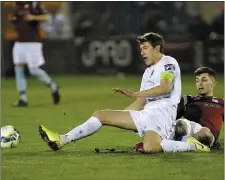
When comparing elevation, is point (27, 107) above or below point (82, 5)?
below

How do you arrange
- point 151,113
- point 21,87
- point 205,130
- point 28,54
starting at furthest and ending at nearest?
point 28,54 < point 21,87 < point 205,130 < point 151,113

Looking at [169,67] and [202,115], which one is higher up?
[169,67]

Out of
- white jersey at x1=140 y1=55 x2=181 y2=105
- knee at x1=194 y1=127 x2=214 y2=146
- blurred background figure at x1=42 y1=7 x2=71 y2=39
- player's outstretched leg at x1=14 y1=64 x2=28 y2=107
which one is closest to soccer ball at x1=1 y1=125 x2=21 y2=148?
white jersey at x1=140 y1=55 x2=181 y2=105

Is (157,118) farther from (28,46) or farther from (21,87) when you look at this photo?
(28,46)

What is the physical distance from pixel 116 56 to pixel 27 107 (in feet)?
25.9

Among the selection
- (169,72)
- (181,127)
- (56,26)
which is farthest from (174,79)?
(56,26)

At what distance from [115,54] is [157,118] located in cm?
1345

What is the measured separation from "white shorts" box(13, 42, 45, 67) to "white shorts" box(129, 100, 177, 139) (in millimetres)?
6659

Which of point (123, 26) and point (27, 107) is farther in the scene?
point (123, 26)

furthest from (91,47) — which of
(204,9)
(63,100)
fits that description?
(63,100)

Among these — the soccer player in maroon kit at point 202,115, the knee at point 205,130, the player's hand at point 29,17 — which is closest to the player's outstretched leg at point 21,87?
the player's hand at point 29,17

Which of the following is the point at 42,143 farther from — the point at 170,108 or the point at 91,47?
the point at 91,47

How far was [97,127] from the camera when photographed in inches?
293

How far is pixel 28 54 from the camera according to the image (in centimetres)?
1411
